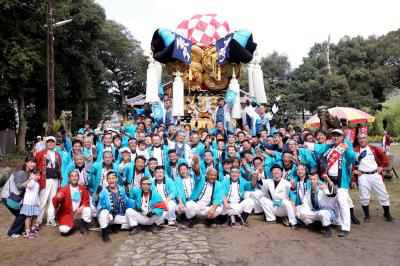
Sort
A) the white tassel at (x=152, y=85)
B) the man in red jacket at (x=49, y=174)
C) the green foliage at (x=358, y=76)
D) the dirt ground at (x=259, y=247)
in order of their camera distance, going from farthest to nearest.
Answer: the green foliage at (x=358, y=76) → the white tassel at (x=152, y=85) → the man in red jacket at (x=49, y=174) → the dirt ground at (x=259, y=247)

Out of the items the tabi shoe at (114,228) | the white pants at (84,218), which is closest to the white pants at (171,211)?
the tabi shoe at (114,228)

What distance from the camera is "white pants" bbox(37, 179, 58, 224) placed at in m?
6.14

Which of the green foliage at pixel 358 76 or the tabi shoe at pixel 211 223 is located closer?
the tabi shoe at pixel 211 223

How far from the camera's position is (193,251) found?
15.6 ft

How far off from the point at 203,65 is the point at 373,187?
23.3 ft

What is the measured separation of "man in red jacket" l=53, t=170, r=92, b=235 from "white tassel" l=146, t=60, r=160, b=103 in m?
5.72

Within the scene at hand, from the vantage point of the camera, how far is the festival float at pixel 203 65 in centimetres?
1106

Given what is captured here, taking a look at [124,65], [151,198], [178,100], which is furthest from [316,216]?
[124,65]

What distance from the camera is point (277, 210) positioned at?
20.4 ft

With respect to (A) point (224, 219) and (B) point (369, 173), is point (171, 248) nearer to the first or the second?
(A) point (224, 219)

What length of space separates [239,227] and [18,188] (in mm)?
3560

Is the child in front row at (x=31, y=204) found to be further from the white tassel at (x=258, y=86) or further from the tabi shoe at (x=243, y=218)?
the white tassel at (x=258, y=86)

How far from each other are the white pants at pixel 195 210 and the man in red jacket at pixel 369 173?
2.59 m

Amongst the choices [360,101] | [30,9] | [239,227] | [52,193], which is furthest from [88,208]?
[360,101]
